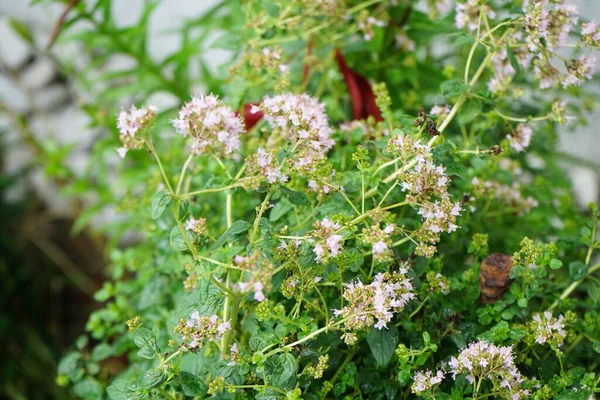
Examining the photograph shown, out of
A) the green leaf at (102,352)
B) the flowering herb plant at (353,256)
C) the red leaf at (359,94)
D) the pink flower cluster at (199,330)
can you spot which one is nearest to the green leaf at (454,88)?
the flowering herb plant at (353,256)

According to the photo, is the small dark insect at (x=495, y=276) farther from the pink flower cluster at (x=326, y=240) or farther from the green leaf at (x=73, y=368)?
the green leaf at (x=73, y=368)

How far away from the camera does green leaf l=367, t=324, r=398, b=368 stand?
610mm

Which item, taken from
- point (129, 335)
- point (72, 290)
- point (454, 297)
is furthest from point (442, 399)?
point (72, 290)

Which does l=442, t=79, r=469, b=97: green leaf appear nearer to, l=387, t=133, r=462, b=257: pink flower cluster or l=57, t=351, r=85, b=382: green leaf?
l=387, t=133, r=462, b=257: pink flower cluster

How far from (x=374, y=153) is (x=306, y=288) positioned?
0.29m

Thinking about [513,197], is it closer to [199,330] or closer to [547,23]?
[547,23]

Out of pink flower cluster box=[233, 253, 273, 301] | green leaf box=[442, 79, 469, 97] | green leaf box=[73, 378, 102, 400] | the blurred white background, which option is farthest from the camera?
the blurred white background

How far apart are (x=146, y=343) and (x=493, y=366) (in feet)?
1.06

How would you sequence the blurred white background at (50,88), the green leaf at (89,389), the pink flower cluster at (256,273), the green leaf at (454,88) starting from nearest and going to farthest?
the pink flower cluster at (256,273), the green leaf at (454,88), the green leaf at (89,389), the blurred white background at (50,88)

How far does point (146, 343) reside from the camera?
617 millimetres

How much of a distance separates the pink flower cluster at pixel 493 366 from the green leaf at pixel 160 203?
12.1 inches

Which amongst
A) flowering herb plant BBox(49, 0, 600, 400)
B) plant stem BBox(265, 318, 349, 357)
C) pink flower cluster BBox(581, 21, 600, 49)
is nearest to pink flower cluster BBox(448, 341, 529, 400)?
flowering herb plant BBox(49, 0, 600, 400)

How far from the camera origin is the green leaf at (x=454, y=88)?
67 cm

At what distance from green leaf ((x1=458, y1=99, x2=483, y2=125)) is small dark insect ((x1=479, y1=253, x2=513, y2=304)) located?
15cm
